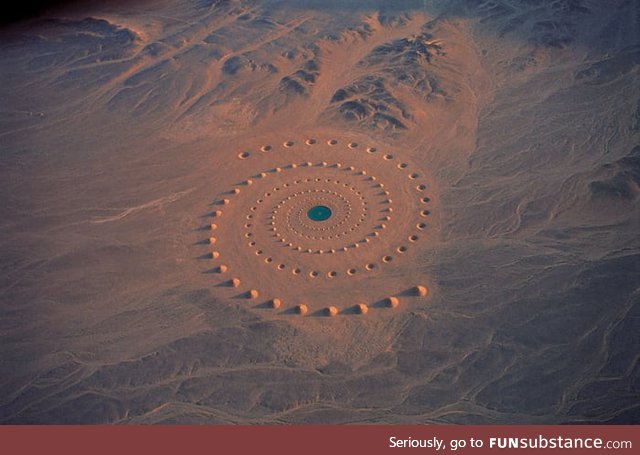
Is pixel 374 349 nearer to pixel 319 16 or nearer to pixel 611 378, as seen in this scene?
pixel 611 378

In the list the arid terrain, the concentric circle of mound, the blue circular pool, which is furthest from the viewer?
the blue circular pool

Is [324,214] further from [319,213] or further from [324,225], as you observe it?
[324,225]

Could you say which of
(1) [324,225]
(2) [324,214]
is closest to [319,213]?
(2) [324,214]

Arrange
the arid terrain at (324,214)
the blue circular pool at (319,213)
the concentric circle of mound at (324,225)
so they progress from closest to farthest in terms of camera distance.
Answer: the arid terrain at (324,214) → the concentric circle of mound at (324,225) → the blue circular pool at (319,213)

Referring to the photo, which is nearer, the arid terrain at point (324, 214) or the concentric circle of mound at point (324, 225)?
the arid terrain at point (324, 214)

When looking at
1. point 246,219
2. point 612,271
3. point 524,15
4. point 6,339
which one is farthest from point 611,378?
point 524,15
